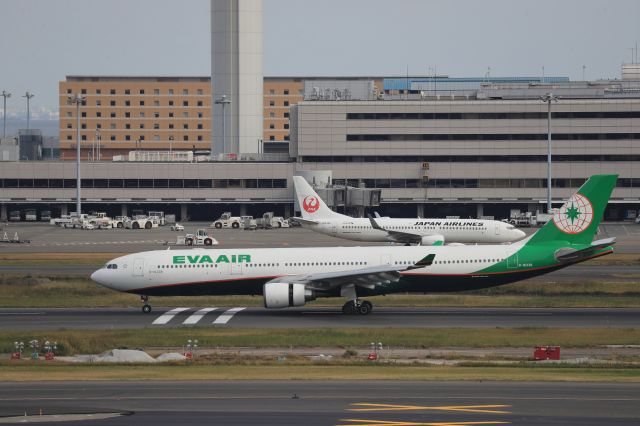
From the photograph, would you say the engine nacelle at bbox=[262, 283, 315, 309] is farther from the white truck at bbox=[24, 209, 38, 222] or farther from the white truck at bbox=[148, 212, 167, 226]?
the white truck at bbox=[24, 209, 38, 222]

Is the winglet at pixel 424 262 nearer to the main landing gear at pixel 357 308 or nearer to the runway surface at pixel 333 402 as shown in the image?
the main landing gear at pixel 357 308

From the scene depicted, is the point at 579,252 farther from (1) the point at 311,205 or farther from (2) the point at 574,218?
(1) the point at 311,205

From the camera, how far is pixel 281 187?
491ft

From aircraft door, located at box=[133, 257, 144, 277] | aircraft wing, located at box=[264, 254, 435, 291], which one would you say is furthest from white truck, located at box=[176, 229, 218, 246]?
aircraft wing, located at box=[264, 254, 435, 291]

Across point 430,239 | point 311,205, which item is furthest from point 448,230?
point 311,205

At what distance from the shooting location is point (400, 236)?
97.9 m

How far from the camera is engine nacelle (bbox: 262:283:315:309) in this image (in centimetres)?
5562


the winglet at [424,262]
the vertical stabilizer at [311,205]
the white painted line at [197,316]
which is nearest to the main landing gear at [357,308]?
the winglet at [424,262]

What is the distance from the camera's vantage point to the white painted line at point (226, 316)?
180ft

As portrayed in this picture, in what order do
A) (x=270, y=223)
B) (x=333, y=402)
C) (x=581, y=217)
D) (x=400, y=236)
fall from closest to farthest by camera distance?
1. (x=333, y=402)
2. (x=581, y=217)
3. (x=400, y=236)
4. (x=270, y=223)

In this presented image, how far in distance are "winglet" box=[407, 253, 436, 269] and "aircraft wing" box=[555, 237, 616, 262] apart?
718 centimetres

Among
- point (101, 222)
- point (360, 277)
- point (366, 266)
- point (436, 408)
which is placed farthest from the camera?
point (101, 222)

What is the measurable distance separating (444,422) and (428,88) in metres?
141

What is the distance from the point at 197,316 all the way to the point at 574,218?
71.6 feet
